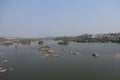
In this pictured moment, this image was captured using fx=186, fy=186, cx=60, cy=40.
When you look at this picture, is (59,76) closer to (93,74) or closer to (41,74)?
(41,74)

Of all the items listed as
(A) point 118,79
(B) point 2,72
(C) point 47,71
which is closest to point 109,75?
(A) point 118,79

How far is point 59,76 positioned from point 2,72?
24.5 ft

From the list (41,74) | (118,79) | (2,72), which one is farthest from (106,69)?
(2,72)

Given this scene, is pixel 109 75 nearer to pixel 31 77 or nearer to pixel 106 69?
pixel 106 69

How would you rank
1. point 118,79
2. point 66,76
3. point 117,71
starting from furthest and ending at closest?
point 117,71, point 66,76, point 118,79

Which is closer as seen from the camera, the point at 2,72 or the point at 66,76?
the point at 66,76

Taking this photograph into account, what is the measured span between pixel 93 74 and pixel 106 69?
10.3 feet

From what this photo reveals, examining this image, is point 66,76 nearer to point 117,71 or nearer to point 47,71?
point 47,71

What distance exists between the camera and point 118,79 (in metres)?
18.6

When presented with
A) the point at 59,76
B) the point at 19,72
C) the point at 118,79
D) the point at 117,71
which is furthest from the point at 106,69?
the point at 19,72

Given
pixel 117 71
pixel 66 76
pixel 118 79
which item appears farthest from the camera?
pixel 117 71

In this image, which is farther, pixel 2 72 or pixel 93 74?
pixel 2 72

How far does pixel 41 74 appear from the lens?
69.9 ft

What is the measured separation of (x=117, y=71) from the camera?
867 inches
